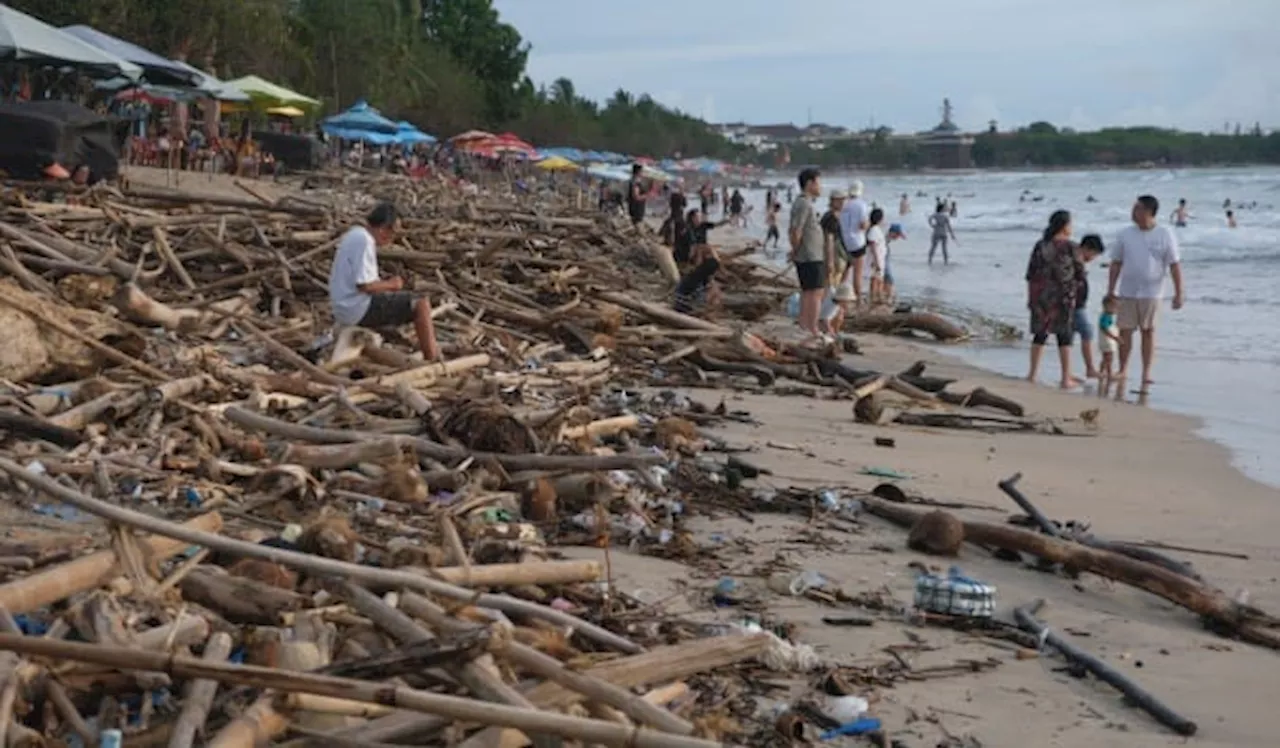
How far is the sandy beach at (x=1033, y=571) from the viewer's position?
4902mm

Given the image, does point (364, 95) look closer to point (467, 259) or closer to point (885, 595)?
point (467, 259)

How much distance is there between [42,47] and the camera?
17141 mm

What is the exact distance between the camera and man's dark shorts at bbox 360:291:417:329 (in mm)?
10055

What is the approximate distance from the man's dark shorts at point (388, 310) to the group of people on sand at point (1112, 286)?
587cm

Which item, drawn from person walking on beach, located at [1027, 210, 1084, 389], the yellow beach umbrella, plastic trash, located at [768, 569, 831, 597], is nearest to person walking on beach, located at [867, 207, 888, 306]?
person walking on beach, located at [1027, 210, 1084, 389]

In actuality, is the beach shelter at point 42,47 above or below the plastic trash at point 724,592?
above

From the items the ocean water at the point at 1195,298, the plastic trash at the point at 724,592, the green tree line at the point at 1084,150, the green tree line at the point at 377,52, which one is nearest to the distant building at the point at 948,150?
the green tree line at the point at 1084,150

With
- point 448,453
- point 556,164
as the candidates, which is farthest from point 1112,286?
point 556,164

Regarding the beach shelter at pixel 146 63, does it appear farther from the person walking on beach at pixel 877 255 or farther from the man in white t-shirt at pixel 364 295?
the man in white t-shirt at pixel 364 295

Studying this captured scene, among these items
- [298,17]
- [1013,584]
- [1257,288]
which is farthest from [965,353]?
[298,17]

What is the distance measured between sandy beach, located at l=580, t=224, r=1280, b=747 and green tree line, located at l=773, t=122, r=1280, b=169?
151m

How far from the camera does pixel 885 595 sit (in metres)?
6.11

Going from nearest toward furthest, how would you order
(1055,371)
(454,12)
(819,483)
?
Answer: (819,483)
(1055,371)
(454,12)

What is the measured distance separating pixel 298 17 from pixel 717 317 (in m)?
44.7
